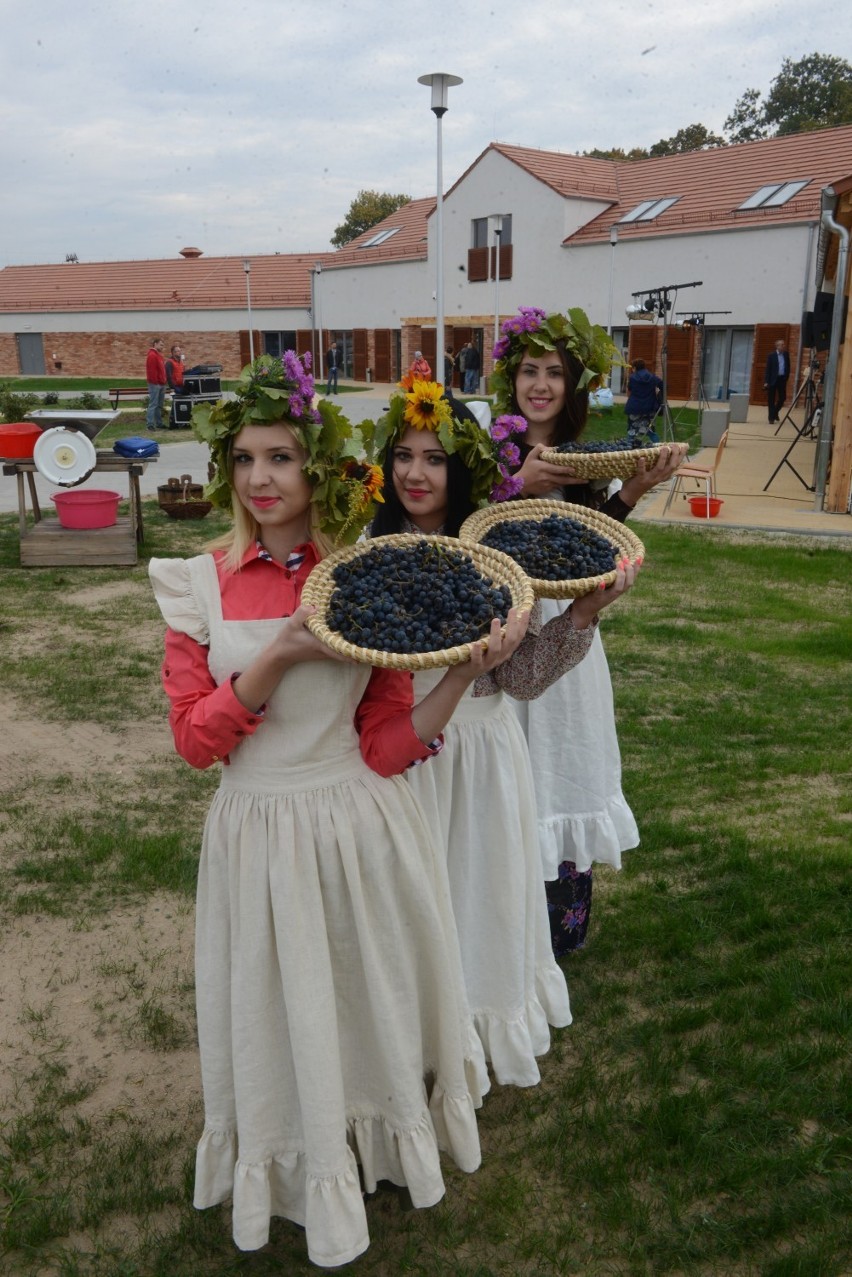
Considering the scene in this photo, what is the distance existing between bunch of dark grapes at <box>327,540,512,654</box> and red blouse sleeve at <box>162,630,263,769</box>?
0.26 metres

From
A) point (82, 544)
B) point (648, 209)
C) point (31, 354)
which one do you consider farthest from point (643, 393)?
point (31, 354)

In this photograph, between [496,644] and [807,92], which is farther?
[807,92]

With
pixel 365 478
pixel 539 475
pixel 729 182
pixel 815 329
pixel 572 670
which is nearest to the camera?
pixel 365 478

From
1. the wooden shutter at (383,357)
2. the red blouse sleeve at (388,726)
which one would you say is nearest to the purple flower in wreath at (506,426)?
the red blouse sleeve at (388,726)

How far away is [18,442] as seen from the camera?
885 centimetres

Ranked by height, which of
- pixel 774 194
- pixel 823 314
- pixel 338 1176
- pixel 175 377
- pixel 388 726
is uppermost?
pixel 774 194

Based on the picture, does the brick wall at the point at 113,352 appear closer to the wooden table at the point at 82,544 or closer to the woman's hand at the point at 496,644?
the wooden table at the point at 82,544

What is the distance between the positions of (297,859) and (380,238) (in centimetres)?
3547

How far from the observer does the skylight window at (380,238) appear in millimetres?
34000

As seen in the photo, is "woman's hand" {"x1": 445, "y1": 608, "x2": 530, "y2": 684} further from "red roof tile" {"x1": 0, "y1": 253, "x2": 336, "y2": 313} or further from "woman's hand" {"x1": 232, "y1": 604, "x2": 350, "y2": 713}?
"red roof tile" {"x1": 0, "y1": 253, "x2": 336, "y2": 313}

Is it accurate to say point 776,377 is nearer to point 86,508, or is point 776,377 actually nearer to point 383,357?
point 86,508

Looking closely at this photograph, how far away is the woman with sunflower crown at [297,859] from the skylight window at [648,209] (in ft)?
88.4

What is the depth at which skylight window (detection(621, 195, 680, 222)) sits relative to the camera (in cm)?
2614

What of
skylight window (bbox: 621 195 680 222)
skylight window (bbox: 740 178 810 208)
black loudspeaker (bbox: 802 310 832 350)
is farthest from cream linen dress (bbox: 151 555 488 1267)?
skylight window (bbox: 621 195 680 222)
